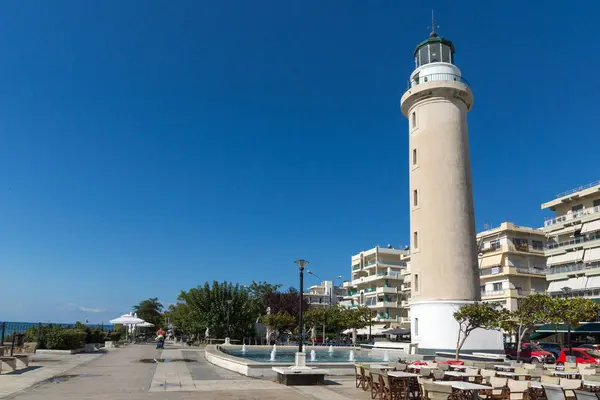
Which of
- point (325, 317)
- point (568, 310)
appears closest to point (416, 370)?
point (568, 310)

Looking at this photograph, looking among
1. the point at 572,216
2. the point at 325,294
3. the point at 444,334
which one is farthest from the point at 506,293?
the point at 325,294

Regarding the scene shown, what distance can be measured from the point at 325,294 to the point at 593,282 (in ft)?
222

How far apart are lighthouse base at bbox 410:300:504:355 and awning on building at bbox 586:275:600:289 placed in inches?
841

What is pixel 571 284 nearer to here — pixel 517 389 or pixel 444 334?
pixel 444 334

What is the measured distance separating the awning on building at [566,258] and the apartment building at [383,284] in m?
18.7

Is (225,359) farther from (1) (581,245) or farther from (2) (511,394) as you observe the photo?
(1) (581,245)

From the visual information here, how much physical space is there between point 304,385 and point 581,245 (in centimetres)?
4345

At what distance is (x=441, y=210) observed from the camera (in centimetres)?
3075

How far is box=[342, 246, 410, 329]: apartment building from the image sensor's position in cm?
6716

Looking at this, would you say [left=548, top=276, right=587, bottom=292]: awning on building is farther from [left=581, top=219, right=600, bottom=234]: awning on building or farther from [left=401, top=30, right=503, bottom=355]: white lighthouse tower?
[left=401, top=30, right=503, bottom=355]: white lighthouse tower

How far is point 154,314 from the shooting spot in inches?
4129

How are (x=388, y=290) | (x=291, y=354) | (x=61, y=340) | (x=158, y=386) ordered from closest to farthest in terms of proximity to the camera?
(x=158, y=386)
(x=61, y=340)
(x=291, y=354)
(x=388, y=290)

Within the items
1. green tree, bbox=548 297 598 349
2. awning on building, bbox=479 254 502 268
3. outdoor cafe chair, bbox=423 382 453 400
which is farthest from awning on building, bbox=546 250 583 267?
outdoor cafe chair, bbox=423 382 453 400

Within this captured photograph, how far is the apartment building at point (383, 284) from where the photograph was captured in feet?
220
